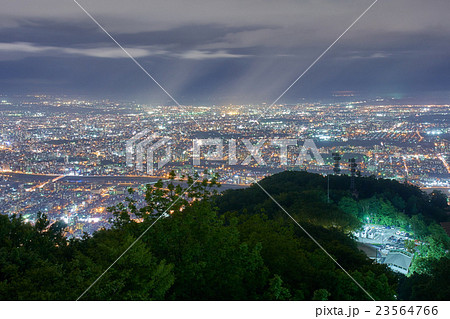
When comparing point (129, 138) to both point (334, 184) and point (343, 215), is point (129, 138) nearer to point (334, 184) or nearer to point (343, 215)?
point (334, 184)

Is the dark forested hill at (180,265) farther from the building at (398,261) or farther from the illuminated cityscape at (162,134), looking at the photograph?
the illuminated cityscape at (162,134)

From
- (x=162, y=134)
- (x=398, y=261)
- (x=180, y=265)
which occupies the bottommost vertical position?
(x=398, y=261)

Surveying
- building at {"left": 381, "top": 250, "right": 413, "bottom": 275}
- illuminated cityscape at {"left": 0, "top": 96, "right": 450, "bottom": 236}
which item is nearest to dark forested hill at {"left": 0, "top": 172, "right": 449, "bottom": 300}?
building at {"left": 381, "top": 250, "right": 413, "bottom": 275}

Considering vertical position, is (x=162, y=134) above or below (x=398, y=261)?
above

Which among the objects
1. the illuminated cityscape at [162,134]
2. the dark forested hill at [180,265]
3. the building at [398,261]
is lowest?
the building at [398,261]

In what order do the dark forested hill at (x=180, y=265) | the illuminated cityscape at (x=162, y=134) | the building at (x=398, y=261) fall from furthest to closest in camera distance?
the illuminated cityscape at (x=162, y=134)
the building at (x=398, y=261)
the dark forested hill at (x=180, y=265)

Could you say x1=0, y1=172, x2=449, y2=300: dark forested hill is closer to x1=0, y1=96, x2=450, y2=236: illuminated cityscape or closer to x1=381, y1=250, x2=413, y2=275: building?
x1=381, y1=250, x2=413, y2=275: building

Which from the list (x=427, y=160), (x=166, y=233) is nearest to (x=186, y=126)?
(x=427, y=160)

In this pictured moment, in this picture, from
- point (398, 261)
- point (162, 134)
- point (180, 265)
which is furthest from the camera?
point (162, 134)

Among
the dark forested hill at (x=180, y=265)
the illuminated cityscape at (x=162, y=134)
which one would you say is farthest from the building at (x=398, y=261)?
the illuminated cityscape at (x=162, y=134)

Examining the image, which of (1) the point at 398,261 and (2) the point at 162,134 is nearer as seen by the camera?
(1) the point at 398,261

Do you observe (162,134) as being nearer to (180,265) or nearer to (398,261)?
(398,261)

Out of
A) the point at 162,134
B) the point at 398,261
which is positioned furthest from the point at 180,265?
the point at 162,134
